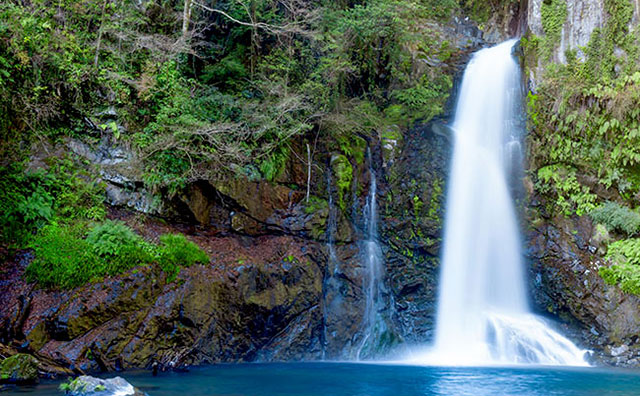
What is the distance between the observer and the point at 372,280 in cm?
1213

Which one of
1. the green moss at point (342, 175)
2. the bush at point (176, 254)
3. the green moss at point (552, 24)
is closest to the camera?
the bush at point (176, 254)

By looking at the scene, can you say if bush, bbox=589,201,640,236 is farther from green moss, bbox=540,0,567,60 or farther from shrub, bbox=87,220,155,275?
shrub, bbox=87,220,155,275

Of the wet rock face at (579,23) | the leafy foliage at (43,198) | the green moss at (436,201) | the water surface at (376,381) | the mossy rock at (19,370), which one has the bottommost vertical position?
the water surface at (376,381)

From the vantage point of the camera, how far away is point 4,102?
392 inches

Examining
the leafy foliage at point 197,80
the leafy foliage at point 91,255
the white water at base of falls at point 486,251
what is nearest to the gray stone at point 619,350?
the white water at base of falls at point 486,251

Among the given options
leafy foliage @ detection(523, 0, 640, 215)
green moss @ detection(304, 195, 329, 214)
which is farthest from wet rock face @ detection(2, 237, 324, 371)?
leafy foliage @ detection(523, 0, 640, 215)

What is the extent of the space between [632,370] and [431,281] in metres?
4.80

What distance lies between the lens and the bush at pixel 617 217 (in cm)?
1139

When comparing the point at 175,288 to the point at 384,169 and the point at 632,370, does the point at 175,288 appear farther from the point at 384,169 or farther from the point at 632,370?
the point at 632,370

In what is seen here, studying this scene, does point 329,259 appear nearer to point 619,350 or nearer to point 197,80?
point 197,80

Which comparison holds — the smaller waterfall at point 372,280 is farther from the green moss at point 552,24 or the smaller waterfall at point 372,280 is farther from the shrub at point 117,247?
the green moss at point 552,24

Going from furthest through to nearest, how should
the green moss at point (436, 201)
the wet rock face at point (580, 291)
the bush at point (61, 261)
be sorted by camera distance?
the green moss at point (436, 201)
the wet rock face at point (580, 291)
the bush at point (61, 261)

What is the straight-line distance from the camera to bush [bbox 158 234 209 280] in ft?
31.3

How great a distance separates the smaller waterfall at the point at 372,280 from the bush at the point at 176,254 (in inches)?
173
